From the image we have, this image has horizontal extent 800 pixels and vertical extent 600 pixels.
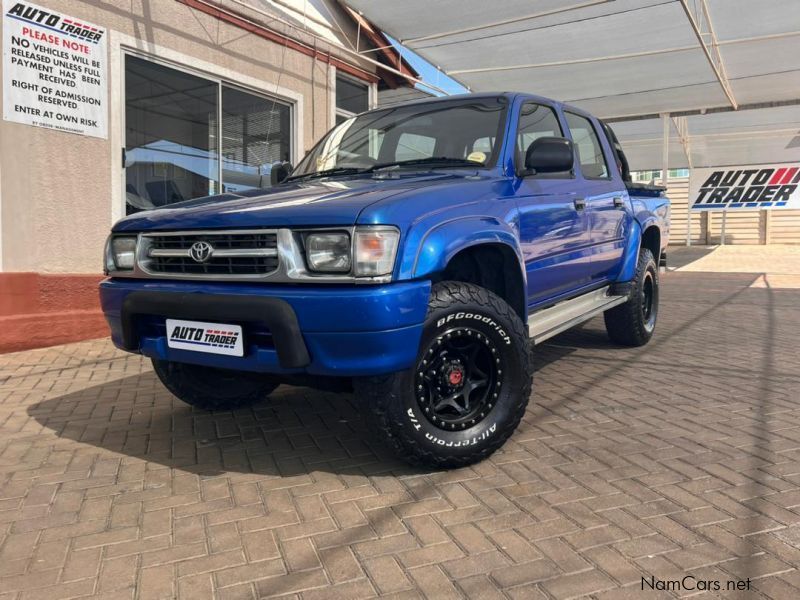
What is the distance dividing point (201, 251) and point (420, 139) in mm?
1634

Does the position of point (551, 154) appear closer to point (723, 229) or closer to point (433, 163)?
point (433, 163)

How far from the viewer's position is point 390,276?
8.02ft

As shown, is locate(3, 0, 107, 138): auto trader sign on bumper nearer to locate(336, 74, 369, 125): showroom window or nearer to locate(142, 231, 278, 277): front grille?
locate(142, 231, 278, 277): front grille

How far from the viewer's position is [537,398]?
13.5ft

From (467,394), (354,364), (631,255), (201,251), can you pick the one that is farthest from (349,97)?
(354,364)

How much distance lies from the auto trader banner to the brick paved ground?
61.3 ft

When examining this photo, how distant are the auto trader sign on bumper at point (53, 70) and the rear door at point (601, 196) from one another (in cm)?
443

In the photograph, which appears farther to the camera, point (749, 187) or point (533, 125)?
point (749, 187)

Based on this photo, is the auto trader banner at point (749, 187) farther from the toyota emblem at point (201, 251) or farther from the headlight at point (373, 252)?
the toyota emblem at point (201, 251)

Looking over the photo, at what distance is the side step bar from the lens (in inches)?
144

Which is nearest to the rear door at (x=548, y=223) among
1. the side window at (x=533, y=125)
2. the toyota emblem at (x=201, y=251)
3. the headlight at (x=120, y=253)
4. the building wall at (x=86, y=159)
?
the side window at (x=533, y=125)

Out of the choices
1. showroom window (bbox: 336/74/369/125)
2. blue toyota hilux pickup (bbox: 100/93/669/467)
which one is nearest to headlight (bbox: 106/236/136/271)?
blue toyota hilux pickup (bbox: 100/93/669/467)

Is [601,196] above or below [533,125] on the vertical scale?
below

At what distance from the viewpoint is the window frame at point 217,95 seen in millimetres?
6297
